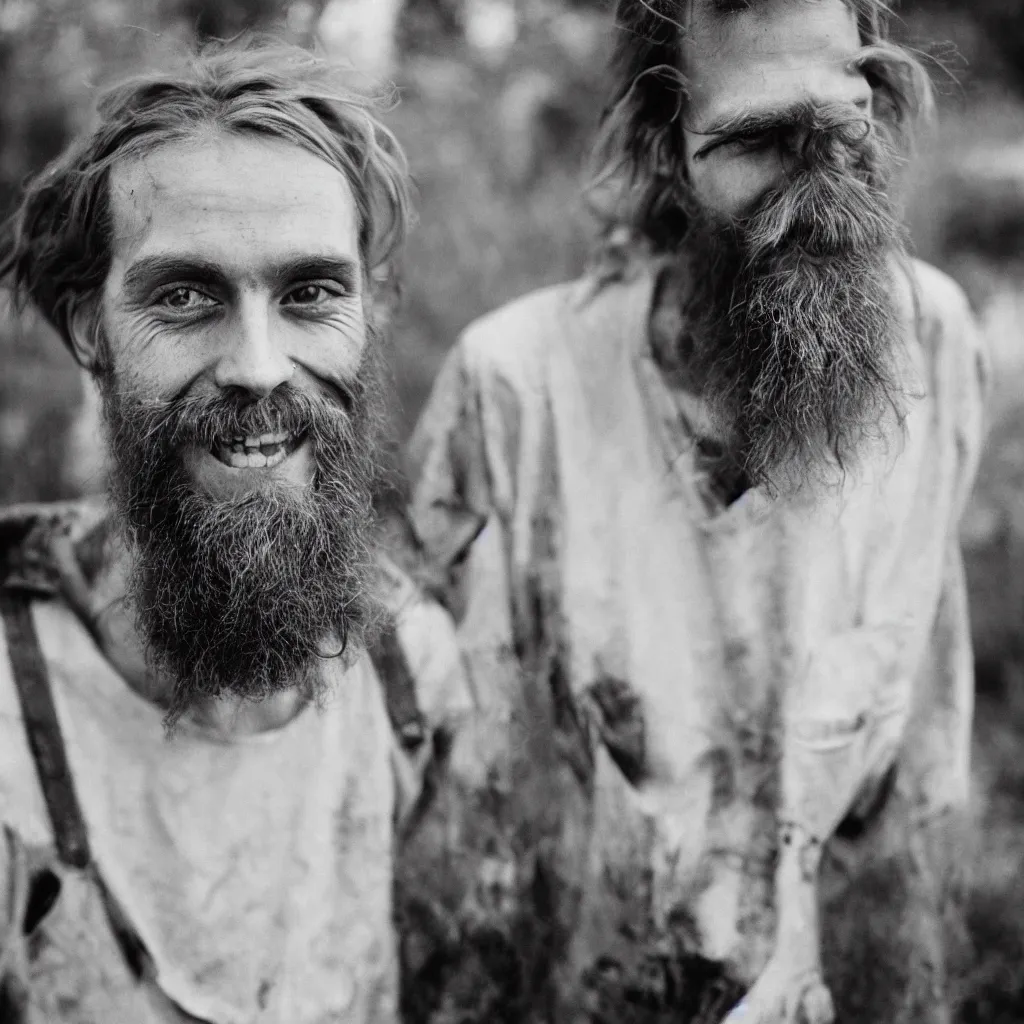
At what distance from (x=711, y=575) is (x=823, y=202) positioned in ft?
2.17

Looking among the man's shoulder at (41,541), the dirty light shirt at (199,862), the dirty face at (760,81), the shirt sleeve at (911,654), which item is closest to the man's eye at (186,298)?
the man's shoulder at (41,541)

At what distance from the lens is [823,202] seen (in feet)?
6.31

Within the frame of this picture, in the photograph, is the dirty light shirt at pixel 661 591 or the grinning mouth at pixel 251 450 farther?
the dirty light shirt at pixel 661 591

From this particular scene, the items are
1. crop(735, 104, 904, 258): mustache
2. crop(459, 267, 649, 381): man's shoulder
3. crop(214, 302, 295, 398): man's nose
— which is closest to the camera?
crop(214, 302, 295, 398): man's nose

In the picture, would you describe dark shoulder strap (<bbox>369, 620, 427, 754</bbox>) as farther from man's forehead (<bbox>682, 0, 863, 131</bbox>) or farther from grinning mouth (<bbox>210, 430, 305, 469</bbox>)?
man's forehead (<bbox>682, 0, 863, 131</bbox>)

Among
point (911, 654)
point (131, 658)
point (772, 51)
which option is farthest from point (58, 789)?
point (772, 51)

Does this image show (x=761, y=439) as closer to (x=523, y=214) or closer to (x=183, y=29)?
(x=183, y=29)

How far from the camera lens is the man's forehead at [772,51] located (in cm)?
194

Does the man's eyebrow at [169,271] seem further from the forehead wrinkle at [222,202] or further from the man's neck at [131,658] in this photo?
the man's neck at [131,658]

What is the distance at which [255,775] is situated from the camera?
2.05 metres

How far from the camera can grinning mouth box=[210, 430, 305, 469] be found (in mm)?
1875

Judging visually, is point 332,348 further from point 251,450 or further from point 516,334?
point 516,334

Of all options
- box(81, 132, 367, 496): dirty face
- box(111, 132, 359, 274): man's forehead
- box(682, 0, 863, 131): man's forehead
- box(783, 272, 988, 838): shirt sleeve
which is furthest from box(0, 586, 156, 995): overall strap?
box(682, 0, 863, 131): man's forehead

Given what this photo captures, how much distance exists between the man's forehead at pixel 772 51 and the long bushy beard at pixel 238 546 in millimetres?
740
